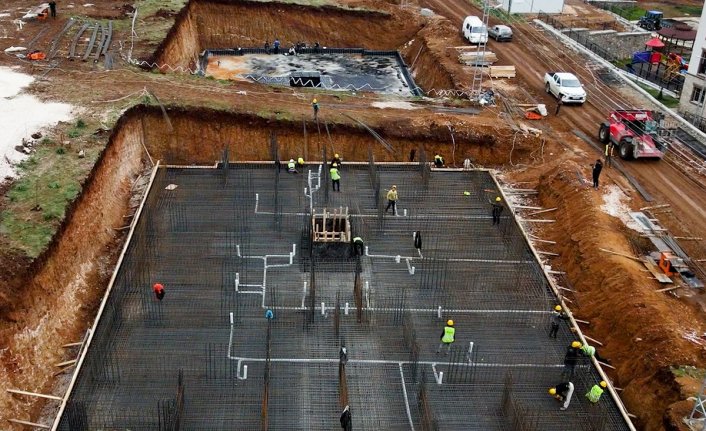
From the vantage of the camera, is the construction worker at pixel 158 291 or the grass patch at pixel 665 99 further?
the grass patch at pixel 665 99

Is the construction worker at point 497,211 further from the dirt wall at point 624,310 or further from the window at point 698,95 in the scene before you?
the window at point 698,95

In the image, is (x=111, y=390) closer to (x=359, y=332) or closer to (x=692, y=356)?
(x=359, y=332)

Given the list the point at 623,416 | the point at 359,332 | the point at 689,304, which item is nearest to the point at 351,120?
the point at 359,332

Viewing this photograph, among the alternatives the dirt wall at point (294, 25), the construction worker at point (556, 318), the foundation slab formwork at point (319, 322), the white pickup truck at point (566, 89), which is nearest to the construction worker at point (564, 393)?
the foundation slab formwork at point (319, 322)

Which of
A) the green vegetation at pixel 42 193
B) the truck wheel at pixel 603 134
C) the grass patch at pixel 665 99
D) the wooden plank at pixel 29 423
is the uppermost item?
the green vegetation at pixel 42 193

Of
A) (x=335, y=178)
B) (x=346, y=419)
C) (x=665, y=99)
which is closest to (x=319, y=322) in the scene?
(x=346, y=419)
